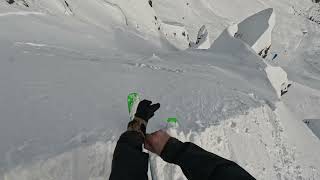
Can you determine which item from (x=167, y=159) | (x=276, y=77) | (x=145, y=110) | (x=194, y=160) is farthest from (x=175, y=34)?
(x=194, y=160)

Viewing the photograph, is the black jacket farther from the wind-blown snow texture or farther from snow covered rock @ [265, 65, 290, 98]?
snow covered rock @ [265, 65, 290, 98]

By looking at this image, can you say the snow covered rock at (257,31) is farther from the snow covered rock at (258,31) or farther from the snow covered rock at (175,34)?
the snow covered rock at (175,34)

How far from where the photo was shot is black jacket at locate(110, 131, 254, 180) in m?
2.13

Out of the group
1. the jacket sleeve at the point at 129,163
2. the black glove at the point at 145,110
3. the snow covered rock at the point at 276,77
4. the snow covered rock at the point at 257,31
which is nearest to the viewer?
the jacket sleeve at the point at 129,163

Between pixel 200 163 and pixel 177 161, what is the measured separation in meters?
0.19

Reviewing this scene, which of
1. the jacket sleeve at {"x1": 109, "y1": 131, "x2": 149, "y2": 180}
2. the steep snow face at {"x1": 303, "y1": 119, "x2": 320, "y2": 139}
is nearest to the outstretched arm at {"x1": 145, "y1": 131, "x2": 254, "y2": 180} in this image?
the jacket sleeve at {"x1": 109, "y1": 131, "x2": 149, "y2": 180}

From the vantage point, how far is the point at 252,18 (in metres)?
16.6

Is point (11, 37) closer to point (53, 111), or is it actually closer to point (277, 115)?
point (53, 111)

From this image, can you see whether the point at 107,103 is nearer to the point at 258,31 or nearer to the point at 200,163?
the point at 200,163

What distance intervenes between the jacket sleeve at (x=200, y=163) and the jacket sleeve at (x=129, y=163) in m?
0.14

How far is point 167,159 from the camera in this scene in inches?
94.7

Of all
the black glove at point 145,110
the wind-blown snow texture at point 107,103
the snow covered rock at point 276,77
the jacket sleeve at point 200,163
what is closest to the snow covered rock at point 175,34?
Answer: the wind-blown snow texture at point 107,103

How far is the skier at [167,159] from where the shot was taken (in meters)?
2.12

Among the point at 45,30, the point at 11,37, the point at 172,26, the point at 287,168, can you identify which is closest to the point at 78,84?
the point at 11,37
